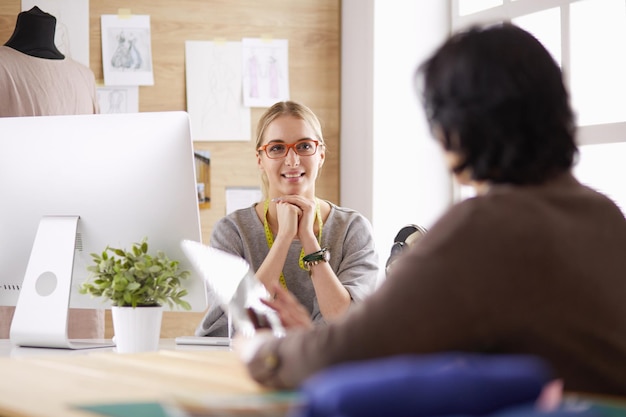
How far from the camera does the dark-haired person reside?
2.90ft

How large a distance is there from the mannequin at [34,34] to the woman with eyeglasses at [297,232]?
790 millimetres

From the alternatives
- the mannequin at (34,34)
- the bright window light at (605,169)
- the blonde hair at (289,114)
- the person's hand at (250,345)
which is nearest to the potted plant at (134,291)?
the person's hand at (250,345)

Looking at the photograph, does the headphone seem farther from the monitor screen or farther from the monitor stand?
the monitor stand

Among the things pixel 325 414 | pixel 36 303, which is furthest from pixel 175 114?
pixel 325 414

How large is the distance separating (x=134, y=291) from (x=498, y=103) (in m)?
0.99

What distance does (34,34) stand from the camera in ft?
8.95

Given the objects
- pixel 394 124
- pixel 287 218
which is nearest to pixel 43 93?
pixel 287 218

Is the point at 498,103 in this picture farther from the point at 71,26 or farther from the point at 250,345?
the point at 71,26

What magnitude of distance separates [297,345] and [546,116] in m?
0.39

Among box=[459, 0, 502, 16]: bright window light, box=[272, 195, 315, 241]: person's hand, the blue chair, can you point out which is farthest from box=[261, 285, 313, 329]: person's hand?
box=[459, 0, 502, 16]: bright window light

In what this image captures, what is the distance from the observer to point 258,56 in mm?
3645

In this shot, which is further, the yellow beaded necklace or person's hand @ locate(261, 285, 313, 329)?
the yellow beaded necklace

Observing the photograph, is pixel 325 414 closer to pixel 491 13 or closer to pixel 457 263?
pixel 457 263

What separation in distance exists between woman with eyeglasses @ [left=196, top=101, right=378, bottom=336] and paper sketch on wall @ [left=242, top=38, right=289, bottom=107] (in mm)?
1177
